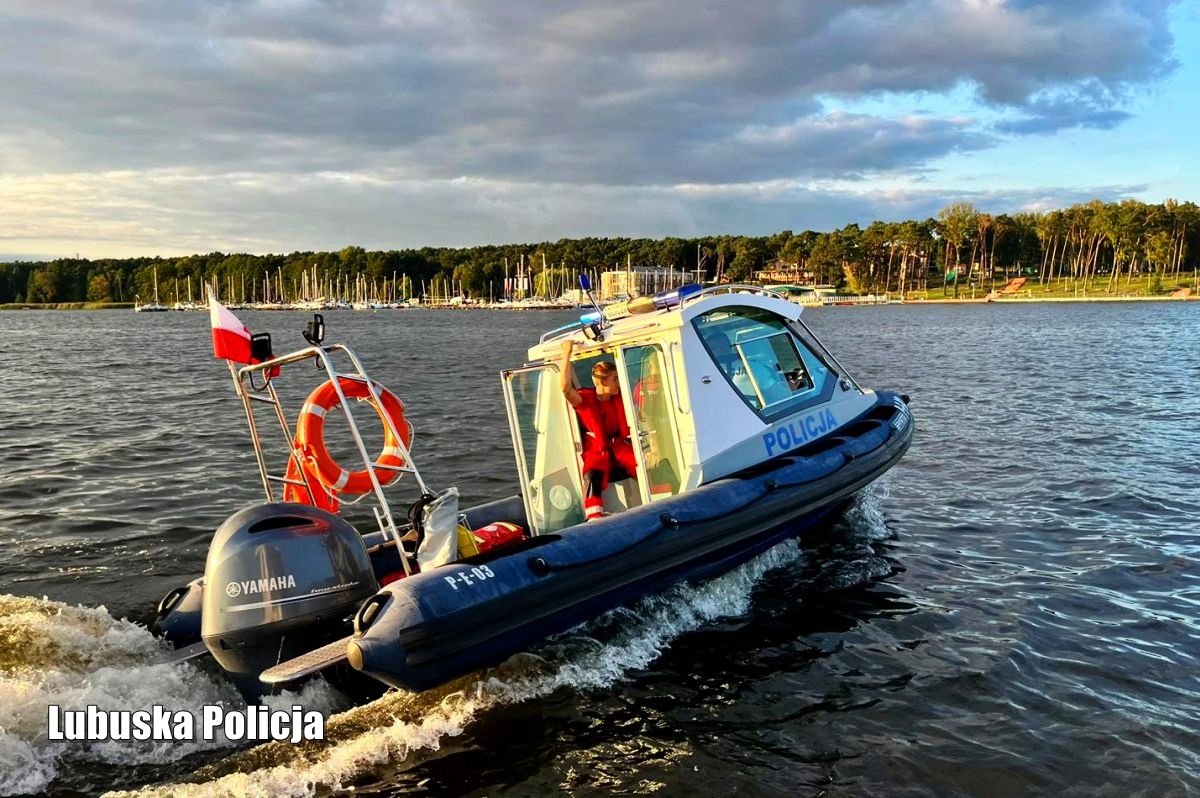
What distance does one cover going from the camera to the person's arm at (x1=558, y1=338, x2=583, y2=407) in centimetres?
753

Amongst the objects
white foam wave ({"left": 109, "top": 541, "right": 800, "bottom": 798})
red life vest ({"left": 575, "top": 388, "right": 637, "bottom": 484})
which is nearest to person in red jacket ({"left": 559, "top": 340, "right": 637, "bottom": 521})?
red life vest ({"left": 575, "top": 388, "right": 637, "bottom": 484})

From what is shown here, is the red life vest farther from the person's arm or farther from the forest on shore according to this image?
the forest on shore

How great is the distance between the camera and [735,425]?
8.27 metres

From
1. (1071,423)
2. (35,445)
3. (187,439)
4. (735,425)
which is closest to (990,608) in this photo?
(735,425)

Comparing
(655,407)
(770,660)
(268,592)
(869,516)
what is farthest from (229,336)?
(869,516)

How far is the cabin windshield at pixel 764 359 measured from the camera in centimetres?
833

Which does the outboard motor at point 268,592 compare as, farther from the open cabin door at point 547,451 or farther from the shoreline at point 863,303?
the shoreline at point 863,303

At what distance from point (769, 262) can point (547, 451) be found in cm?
16480

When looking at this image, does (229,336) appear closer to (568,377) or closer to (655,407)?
(568,377)

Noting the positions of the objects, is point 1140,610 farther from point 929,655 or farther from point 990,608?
point 929,655

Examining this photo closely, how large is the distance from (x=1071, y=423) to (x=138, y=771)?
17.9 metres

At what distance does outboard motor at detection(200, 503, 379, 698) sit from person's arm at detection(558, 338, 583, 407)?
267cm

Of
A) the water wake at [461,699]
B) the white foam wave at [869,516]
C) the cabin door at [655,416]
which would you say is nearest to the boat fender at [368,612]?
the water wake at [461,699]

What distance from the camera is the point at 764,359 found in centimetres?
891
